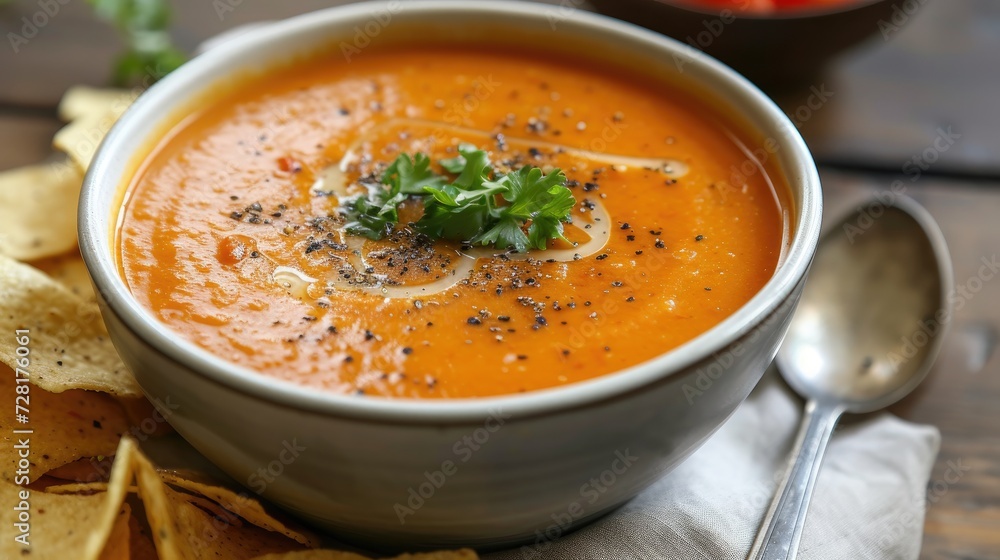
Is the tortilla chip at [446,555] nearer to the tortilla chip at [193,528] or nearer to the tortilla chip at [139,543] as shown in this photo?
the tortilla chip at [193,528]

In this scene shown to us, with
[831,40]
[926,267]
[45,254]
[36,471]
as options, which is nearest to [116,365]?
[36,471]

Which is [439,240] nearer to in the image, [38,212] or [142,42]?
[38,212]

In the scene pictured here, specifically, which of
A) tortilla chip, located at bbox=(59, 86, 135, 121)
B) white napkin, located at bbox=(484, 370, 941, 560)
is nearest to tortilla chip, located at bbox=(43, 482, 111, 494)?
white napkin, located at bbox=(484, 370, 941, 560)

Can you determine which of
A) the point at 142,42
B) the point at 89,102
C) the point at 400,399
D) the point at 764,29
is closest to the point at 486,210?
the point at 400,399

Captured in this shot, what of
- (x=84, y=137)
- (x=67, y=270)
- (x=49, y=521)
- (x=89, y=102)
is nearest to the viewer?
(x=49, y=521)

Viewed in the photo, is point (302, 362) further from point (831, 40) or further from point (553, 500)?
point (831, 40)

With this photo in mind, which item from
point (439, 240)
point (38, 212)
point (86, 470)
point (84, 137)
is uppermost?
point (439, 240)

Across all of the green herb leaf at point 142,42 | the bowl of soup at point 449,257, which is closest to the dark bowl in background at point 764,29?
the bowl of soup at point 449,257
